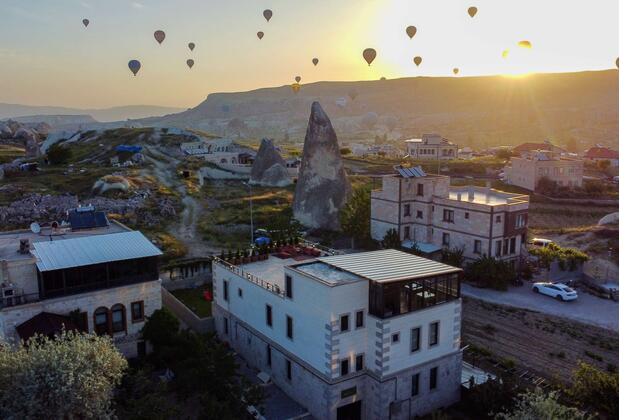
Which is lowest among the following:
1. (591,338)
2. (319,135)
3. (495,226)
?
(591,338)

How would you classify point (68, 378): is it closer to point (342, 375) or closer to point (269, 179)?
point (342, 375)

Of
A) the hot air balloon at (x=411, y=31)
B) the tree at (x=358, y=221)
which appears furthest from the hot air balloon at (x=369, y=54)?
the tree at (x=358, y=221)

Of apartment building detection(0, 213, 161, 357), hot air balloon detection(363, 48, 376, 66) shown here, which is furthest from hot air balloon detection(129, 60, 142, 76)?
apartment building detection(0, 213, 161, 357)

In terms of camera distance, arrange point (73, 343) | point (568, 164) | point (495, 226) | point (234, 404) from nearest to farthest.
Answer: point (73, 343) < point (234, 404) < point (495, 226) < point (568, 164)

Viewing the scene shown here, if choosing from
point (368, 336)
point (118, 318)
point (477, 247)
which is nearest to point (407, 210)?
point (477, 247)

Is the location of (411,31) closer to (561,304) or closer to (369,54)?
(369,54)

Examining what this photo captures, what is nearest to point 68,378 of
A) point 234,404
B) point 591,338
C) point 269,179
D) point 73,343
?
point 73,343
